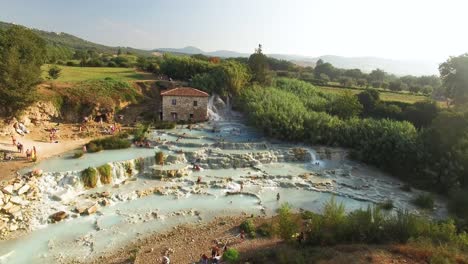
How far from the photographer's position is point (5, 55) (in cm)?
3123

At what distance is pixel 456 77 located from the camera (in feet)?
154

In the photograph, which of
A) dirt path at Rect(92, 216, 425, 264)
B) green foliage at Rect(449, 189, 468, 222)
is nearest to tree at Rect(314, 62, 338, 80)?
green foliage at Rect(449, 189, 468, 222)

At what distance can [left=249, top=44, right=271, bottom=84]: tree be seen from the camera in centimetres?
5534

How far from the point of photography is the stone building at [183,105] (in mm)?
41438

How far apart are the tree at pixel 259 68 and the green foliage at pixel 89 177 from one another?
34.1m

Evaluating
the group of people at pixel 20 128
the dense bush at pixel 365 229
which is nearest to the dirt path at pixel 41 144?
the group of people at pixel 20 128

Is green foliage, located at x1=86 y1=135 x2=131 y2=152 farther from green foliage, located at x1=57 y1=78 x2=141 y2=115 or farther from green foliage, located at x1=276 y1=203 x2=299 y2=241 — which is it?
green foliage, located at x1=276 y1=203 x2=299 y2=241

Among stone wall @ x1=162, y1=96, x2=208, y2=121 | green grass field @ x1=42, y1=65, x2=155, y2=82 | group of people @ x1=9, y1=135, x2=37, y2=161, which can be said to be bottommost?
group of people @ x1=9, y1=135, x2=37, y2=161

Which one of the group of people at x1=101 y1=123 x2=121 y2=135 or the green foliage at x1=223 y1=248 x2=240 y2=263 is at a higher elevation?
the group of people at x1=101 y1=123 x2=121 y2=135

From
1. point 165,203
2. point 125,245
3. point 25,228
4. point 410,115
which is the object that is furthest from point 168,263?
point 410,115

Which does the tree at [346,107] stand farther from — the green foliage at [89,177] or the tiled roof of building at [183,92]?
the green foliage at [89,177]

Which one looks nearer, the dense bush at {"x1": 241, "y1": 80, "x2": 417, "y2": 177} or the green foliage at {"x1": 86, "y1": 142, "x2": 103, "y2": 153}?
the green foliage at {"x1": 86, "y1": 142, "x2": 103, "y2": 153}

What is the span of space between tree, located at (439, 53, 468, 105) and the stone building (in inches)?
1282

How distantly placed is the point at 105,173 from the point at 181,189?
585 cm
